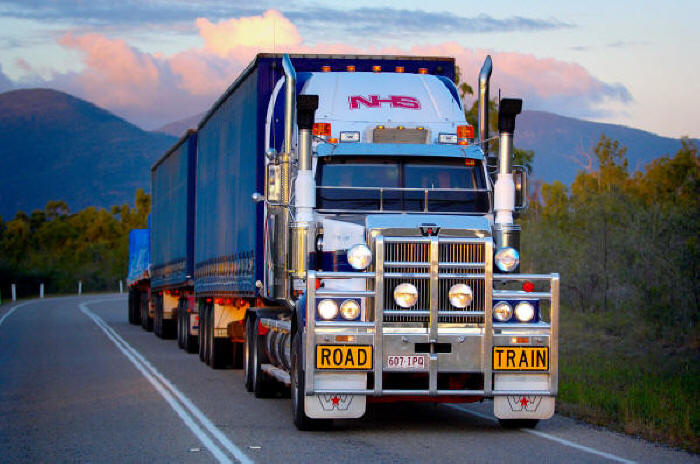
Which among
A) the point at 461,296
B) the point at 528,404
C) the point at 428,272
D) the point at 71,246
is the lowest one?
the point at 528,404

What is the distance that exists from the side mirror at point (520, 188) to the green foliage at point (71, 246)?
76.1 m

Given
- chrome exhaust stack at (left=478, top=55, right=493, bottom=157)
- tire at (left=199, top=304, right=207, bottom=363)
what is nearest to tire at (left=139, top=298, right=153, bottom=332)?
tire at (left=199, top=304, right=207, bottom=363)

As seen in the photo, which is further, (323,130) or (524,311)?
(323,130)

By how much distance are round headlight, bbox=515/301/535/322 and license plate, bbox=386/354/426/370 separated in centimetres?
116

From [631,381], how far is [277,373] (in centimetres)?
644

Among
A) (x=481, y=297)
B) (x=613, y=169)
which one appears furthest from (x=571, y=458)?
(x=613, y=169)

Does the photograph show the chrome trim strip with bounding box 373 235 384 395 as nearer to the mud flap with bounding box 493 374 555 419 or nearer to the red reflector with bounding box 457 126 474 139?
the mud flap with bounding box 493 374 555 419

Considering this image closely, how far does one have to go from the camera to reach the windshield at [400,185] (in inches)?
518

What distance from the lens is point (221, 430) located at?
41.5 ft

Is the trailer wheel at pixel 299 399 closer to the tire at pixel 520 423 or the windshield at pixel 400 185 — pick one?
the windshield at pixel 400 185

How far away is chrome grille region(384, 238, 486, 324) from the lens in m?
12.0

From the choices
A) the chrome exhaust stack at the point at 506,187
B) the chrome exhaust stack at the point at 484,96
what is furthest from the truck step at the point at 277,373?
the chrome exhaust stack at the point at 484,96

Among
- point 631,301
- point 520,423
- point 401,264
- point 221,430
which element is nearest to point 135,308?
point 631,301

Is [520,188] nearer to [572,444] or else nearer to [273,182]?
[273,182]
